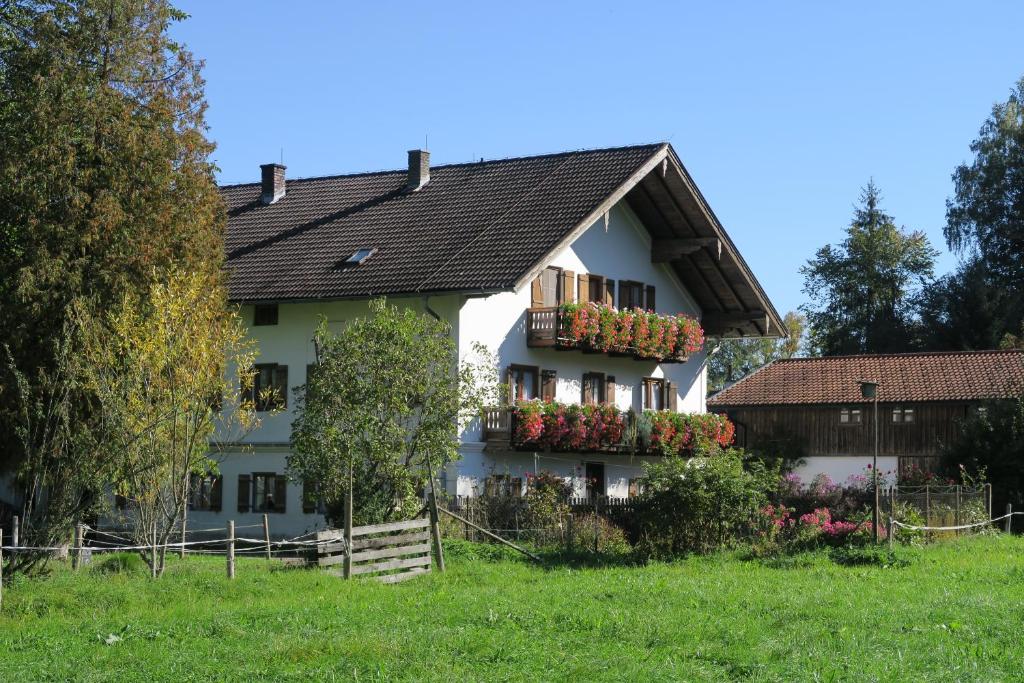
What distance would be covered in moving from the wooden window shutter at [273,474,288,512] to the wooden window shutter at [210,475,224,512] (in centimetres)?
174

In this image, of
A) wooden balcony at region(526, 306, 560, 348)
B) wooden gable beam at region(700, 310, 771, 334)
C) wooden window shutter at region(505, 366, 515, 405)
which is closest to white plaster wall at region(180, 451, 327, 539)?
wooden window shutter at region(505, 366, 515, 405)

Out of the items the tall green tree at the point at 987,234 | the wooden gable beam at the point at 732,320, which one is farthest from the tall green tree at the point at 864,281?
the wooden gable beam at the point at 732,320

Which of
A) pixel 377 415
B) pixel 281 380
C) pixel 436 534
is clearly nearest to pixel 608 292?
pixel 281 380

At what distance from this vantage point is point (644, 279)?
43.9 metres

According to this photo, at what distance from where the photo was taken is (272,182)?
149 feet

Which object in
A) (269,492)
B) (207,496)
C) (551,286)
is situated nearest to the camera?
(269,492)

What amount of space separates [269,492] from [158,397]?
13137 millimetres

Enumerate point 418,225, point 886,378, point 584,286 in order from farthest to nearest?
point 886,378, point 584,286, point 418,225

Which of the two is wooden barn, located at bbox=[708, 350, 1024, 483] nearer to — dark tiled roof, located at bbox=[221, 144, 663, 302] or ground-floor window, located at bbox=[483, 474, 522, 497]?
dark tiled roof, located at bbox=[221, 144, 663, 302]

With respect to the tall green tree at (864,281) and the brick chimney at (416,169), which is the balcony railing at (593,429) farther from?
the tall green tree at (864,281)

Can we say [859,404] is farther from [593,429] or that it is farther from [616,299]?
[593,429]

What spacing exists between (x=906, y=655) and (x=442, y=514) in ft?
55.4

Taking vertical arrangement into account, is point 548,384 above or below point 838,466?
above

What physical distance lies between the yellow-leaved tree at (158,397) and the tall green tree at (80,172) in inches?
91.4
